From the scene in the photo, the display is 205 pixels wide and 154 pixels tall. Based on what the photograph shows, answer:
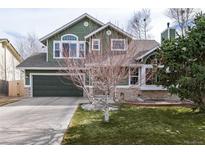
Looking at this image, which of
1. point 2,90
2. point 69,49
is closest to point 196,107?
point 69,49

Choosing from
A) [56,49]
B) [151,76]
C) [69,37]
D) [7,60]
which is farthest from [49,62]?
[151,76]

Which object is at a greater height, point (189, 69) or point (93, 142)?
point (189, 69)

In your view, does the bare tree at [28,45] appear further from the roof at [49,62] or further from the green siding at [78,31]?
the green siding at [78,31]

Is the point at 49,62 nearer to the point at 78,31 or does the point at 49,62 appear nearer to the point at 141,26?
the point at 78,31

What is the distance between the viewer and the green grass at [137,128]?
7.89m

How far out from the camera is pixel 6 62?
28.6 meters

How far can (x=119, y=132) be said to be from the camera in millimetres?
8680

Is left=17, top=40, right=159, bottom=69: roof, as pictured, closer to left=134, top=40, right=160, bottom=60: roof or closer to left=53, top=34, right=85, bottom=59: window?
left=134, top=40, right=160, bottom=60: roof

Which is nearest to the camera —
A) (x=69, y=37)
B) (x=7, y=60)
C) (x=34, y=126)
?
(x=34, y=126)

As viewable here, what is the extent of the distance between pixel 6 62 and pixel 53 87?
10589 mm

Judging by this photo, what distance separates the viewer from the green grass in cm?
789

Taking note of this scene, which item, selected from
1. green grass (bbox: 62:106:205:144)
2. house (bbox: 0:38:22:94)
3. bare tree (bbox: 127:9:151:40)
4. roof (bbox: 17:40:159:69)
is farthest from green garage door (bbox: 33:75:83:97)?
bare tree (bbox: 127:9:151:40)
